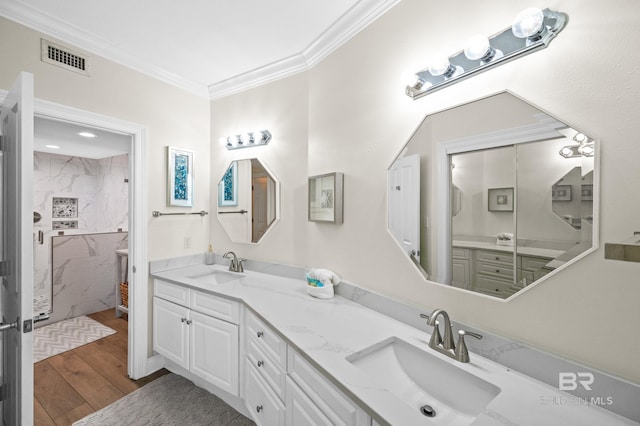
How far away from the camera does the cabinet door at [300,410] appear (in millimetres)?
1046

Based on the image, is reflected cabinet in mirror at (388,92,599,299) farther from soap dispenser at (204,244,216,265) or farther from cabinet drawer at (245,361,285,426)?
soap dispenser at (204,244,216,265)

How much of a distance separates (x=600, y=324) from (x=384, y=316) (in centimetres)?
84

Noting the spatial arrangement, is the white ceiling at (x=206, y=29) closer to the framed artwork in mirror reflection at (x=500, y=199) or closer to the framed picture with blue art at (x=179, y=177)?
the framed picture with blue art at (x=179, y=177)

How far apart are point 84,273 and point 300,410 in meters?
4.00

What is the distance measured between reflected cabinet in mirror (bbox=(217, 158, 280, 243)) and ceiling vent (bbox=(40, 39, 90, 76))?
3.91ft

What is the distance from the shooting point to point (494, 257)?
1075 mm

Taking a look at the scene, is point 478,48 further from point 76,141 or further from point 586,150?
point 76,141

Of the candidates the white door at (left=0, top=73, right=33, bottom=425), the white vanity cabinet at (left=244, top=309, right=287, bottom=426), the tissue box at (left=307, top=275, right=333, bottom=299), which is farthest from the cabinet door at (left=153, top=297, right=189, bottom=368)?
the tissue box at (left=307, top=275, right=333, bottom=299)

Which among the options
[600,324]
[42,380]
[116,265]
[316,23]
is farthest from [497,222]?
[116,265]

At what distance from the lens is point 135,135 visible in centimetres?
219

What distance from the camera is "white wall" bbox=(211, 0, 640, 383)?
80 cm

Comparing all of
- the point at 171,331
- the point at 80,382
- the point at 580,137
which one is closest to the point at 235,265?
the point at 171,331

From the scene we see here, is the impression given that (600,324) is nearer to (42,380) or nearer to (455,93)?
(455,93)

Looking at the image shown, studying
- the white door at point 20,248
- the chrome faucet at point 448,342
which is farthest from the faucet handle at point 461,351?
the white door at point 20,248
